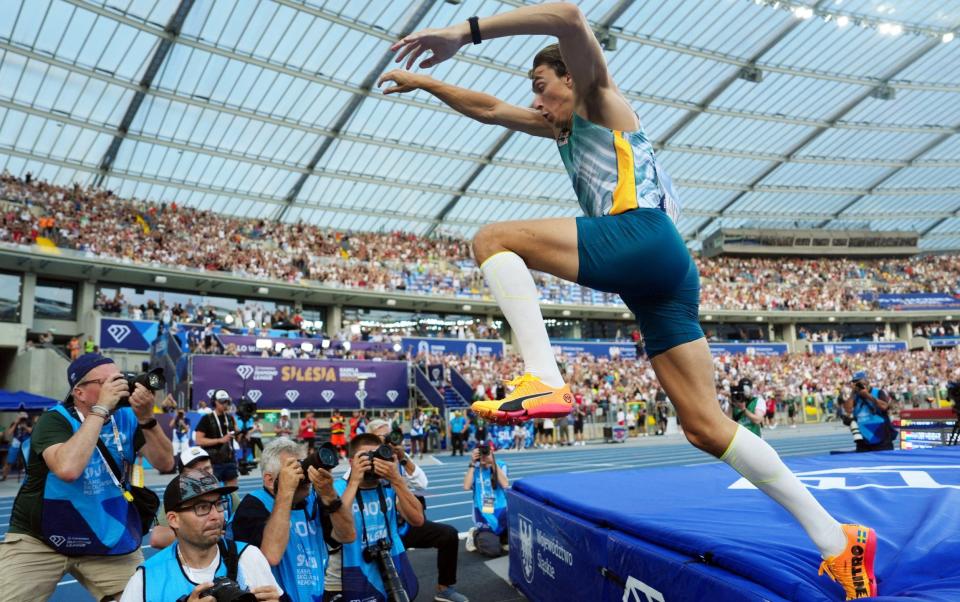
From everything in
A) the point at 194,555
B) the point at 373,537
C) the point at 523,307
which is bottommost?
the point at 373,537

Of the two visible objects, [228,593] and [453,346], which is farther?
[453,346]

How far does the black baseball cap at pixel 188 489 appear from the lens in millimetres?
2867

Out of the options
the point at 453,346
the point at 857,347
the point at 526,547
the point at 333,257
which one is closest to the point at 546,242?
the point at 526,547

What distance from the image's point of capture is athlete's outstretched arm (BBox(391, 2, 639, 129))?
196cm

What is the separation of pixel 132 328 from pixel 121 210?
7338 mm

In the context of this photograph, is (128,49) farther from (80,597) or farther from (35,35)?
(80,597)

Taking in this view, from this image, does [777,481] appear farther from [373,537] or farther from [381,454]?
[373,537]

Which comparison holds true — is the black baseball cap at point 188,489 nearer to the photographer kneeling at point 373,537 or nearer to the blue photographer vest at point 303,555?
the blue photographer vest at point 303,555

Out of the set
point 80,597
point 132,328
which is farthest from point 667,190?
point 132,328

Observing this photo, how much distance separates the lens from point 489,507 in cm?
691

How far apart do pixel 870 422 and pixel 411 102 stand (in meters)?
26.1

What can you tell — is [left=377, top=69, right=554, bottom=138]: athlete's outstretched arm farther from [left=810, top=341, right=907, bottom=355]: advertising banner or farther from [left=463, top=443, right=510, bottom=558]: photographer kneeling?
[left=810, top=341, right=907, bottom=355]: advertising banner

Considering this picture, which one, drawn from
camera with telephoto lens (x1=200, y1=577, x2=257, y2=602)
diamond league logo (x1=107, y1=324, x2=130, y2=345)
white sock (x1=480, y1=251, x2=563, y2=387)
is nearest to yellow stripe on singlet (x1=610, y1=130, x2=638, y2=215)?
white sock (x1=480, y1=251, x2=563, y2=387)

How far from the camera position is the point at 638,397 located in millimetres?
25812
